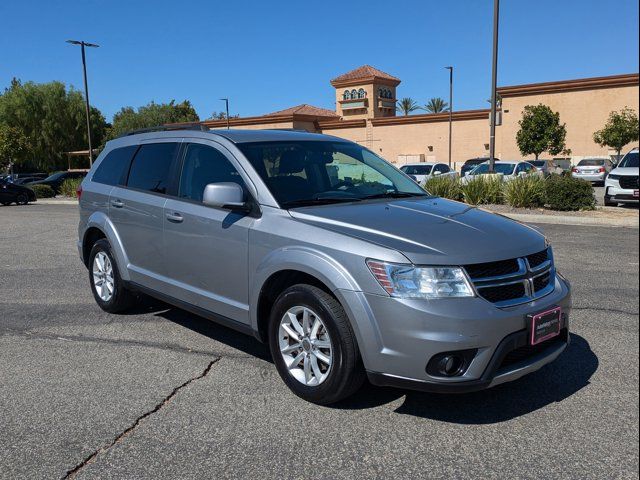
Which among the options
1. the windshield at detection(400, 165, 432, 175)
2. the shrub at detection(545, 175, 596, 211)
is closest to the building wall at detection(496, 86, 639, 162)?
the windshield at detection(400, 165, 432, 175)

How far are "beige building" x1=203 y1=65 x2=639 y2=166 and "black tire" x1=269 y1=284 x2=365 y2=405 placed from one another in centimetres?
3911

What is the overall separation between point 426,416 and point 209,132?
282 centimetres

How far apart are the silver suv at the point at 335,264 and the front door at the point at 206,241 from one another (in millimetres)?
13

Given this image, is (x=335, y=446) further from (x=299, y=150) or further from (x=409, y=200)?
(x=299, y=150)

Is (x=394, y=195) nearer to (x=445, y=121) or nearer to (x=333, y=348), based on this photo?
(x=333, y=348)

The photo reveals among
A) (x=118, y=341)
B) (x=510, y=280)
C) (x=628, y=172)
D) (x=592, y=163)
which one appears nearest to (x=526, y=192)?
(x=628, y=172)

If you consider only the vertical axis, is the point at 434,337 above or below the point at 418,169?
below

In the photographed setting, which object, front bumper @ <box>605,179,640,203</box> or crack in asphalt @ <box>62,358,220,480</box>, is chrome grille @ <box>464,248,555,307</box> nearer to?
front bumper @ <box>605,179,640,203</box>

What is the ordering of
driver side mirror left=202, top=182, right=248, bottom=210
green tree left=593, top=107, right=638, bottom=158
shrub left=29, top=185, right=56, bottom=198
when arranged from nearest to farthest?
driver side mirror left=202, top=182, right=248, bottom=210 < shrub left=29, top=185, right=56, bottom=198 < green tree left=593, top=107, right=638, bottom=158

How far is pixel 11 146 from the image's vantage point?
42.1m

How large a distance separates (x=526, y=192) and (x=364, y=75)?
46569 millimetres

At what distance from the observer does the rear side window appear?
5.80 m

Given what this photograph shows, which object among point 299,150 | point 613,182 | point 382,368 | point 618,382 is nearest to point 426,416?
point 382,368

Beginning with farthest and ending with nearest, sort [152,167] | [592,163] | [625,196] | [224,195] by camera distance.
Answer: [592,163], [152,167], [224,195], [625,196]
